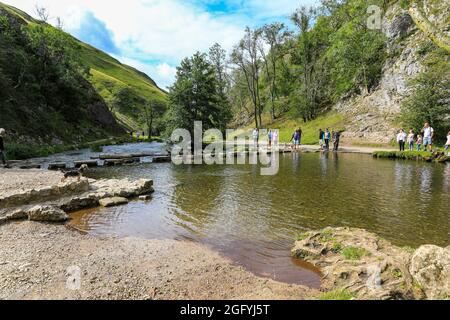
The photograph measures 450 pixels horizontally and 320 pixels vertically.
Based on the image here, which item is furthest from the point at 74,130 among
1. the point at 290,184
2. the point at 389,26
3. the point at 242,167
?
the point at 389,26

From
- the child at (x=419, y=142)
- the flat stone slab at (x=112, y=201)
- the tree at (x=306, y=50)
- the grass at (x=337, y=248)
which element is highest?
the tree at (x=306, y=50)

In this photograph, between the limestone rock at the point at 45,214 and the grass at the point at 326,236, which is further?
the limestone rock at the point at 45,214

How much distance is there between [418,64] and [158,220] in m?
43.5

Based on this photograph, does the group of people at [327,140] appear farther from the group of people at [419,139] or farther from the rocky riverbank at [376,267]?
the rocky riverbank at [376,267]

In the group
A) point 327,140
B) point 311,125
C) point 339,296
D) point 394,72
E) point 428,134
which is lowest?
point 339,296

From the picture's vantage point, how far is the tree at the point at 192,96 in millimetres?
39125

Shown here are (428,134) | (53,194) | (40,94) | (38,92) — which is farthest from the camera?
(40,94)

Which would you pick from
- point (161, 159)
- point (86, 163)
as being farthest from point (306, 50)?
point (86, 163)

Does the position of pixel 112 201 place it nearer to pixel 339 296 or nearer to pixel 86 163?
pixel 339 296

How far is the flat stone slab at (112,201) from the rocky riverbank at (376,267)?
9369 mm

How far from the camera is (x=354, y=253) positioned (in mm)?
7797

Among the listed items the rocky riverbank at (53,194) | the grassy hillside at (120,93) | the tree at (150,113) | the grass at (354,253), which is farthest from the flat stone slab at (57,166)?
the grassy hillside at (120,93)

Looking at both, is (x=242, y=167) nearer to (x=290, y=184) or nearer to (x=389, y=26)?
(x=290, y=184)

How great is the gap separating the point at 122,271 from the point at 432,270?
703cm
